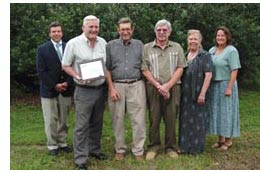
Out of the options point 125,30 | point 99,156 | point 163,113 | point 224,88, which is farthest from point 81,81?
point 224,88

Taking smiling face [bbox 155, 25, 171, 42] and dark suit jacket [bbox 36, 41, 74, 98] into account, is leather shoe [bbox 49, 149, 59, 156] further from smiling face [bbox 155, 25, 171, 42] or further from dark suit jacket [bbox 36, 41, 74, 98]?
smiling face [bbox 155, 25, 171, 42]

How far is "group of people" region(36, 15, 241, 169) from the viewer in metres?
6.04

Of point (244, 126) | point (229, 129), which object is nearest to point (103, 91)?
point (229, 129)

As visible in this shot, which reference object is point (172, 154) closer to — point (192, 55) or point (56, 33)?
point (192, 55)

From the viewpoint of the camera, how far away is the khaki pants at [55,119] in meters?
6.58

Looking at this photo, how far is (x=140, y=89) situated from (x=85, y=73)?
792mm

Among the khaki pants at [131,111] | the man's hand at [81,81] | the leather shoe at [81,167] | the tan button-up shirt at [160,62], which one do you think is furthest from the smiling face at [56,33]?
the leather shoe at [81,167]

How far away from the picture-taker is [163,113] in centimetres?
648

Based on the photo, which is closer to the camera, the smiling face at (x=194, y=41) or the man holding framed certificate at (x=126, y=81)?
the man holding framed certificate at (x=126, y=81)

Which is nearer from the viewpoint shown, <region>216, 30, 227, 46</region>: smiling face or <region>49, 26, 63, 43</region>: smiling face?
<region>49, 26, 63, 43</region>: smiling face

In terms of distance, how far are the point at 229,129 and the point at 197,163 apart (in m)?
0.91

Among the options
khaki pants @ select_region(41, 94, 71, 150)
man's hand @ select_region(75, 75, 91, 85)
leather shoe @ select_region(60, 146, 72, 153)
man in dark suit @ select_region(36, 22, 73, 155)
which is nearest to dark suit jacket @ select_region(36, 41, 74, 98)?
man in dark suit @ select_region(36, 22, 73, 155)

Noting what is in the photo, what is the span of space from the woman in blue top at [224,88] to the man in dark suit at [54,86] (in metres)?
1.99

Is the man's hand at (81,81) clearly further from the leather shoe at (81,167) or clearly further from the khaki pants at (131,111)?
the leather shoe at (81,167)
